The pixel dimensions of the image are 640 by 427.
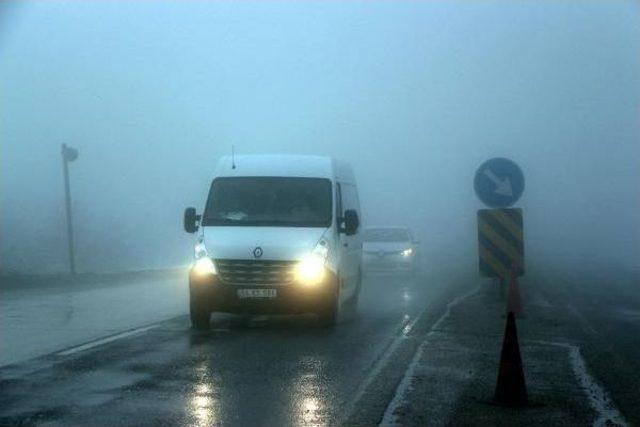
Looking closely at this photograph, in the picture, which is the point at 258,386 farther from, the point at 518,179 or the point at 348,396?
the point at 518,179

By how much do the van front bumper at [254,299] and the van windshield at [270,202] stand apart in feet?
3.41

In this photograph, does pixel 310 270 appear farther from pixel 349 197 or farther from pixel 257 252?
pixel 349 197

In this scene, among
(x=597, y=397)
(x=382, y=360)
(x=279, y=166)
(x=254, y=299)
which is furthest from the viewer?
(x=279, y=166)

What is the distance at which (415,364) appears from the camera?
1232cm

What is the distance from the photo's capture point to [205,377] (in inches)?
442

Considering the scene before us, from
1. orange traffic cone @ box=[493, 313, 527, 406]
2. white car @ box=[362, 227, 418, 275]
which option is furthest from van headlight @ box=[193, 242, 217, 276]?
white car @ box=[362, 227, 418, 275]

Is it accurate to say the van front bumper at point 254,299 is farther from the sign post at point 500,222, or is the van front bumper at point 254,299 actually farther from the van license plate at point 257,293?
the sign post at point 500,222

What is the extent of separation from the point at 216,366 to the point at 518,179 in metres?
7.16

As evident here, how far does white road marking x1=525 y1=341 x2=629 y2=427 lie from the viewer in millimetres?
8922

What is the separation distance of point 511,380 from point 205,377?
121 inches

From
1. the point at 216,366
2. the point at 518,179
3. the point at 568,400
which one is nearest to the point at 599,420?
the point at 568,400

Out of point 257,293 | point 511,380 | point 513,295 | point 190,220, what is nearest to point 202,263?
point 257,293

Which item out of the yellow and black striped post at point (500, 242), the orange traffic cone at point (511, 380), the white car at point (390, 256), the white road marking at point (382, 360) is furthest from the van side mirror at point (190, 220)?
the white car at point (390, 256)

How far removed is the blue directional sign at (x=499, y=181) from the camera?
1762cm
